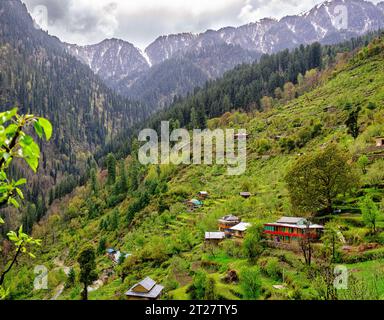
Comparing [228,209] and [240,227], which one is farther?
[228,209]

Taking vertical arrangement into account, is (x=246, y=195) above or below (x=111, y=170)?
below

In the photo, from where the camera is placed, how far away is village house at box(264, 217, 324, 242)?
28.0 m

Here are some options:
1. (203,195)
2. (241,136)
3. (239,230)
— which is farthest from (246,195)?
(241,136)

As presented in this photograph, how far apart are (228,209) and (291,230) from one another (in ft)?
53.3

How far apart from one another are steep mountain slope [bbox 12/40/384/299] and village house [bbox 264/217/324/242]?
5.68ft

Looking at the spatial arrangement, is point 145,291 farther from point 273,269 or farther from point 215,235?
point 215,235

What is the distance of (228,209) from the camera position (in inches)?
1784

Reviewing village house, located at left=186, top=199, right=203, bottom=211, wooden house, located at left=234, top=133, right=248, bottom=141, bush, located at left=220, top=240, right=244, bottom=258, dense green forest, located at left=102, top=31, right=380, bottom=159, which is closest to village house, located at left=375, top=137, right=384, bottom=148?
bush, located at left=220, top=240, right=244, bottom=258

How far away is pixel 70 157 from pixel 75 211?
4097 inches

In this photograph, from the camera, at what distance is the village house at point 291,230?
91.9 feet

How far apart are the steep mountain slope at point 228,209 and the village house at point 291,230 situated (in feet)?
5.68
